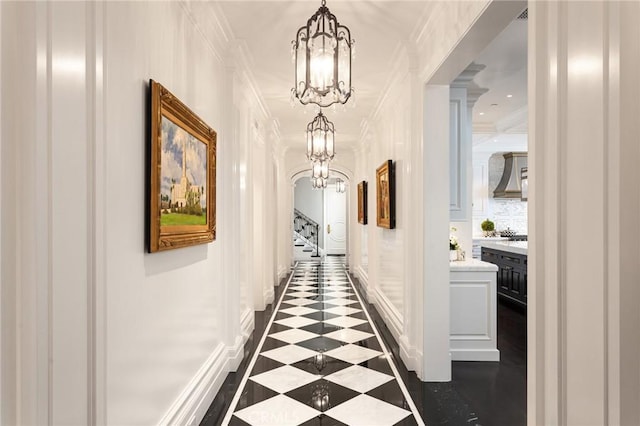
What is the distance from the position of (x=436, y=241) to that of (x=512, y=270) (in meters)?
3.67

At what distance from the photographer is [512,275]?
21.2 ft

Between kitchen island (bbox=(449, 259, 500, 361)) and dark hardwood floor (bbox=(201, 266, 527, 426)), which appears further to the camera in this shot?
kitchen island (bbox=(449, 259, 500, 361))

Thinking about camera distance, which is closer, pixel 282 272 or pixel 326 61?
pixel 326 61

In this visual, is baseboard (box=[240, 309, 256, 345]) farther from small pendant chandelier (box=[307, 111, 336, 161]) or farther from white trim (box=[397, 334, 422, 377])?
small pendant chandelier (box=[307, 111, 336, 161])

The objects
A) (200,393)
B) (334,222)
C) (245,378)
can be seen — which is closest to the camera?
(200,393)

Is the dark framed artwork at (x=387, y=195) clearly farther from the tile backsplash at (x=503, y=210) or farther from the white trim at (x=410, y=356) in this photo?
the tile backsplash at (x=503, y=210)

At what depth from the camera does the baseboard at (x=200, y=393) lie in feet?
7.90

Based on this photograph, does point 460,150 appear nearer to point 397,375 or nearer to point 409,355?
point 409,355

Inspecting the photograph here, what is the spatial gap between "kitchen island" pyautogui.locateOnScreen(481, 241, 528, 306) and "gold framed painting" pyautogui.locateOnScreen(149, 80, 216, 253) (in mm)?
4907

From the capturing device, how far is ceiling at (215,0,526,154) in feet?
10.3
